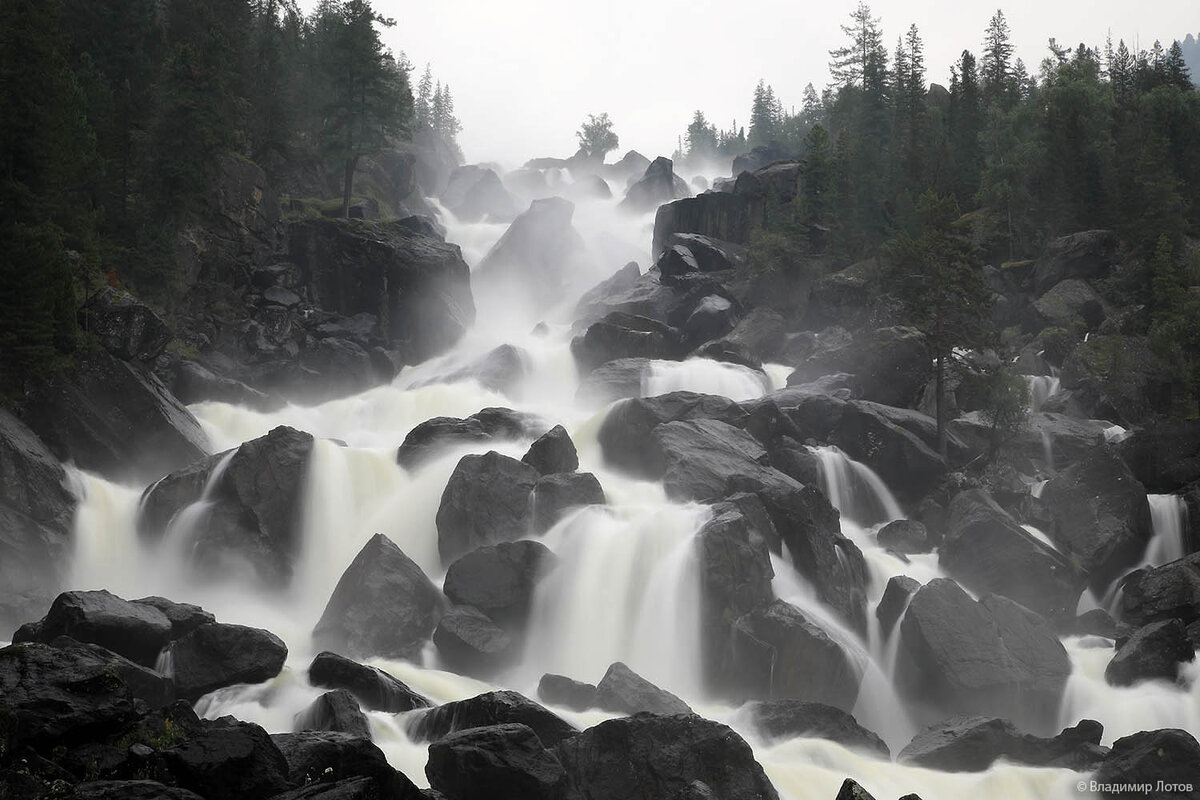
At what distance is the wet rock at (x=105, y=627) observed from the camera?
19.2m

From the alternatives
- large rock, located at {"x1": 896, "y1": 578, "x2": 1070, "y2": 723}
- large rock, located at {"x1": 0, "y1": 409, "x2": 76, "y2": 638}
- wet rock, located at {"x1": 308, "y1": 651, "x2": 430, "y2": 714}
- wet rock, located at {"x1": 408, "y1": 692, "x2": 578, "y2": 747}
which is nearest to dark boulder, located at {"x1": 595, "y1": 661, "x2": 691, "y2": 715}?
wet rock, located at {"x1": 408, "y1": 692, "x2": 578, "y2": 747}

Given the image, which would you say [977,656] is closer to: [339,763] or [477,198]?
[339,763]

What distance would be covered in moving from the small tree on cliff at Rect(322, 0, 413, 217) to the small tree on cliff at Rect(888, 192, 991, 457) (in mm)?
37889

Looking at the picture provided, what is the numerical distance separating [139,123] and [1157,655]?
5272cm

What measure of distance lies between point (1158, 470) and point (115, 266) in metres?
47.2

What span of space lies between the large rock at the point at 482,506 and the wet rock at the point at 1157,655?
17131 mm

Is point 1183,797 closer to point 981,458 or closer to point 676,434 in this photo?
point 676,434

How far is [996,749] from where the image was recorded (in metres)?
19.5

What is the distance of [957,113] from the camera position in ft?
235

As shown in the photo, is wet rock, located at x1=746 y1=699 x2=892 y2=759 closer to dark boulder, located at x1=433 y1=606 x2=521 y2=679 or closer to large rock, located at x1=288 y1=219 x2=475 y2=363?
dark boulder, located at x1=433 y1=606 x2=521 y2=679

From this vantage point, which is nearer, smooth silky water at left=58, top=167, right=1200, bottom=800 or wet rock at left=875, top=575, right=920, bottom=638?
smooth silky water at left=58, top=167, right=1200, bottom=800

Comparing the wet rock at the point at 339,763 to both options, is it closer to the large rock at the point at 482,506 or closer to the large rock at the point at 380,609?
the large rock at the point at 380,609

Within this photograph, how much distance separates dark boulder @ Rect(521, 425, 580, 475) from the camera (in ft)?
101

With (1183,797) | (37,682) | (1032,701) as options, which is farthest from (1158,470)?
(37,682)
